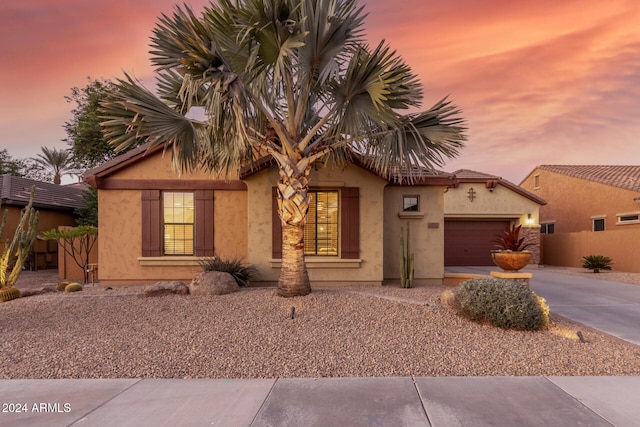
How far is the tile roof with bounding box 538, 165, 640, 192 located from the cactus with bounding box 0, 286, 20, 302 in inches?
957

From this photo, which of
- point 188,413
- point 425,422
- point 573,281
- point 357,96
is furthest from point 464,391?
point 573,281

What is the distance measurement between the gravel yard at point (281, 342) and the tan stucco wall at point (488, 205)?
38.5ft

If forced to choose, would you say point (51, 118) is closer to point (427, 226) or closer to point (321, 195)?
point (321, 195)

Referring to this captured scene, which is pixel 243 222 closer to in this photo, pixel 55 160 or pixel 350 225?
pixel 350 225

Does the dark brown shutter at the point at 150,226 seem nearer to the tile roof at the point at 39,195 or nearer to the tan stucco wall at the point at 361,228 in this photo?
the tan stucco wall at the point at 361,228

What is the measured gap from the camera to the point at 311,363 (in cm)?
446

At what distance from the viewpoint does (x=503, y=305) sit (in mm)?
5773

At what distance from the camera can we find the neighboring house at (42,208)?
592 inches

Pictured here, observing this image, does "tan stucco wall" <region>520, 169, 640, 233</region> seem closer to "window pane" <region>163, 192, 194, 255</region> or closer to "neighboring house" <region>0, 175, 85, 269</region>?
"window pane" <region>163, 192, 194, 255</region>

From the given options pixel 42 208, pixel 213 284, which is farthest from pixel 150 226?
pixel 42 208

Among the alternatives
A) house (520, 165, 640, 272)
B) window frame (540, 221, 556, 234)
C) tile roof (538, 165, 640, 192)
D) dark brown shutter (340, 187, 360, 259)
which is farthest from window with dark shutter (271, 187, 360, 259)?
window frame (540, 221, 556, 234)

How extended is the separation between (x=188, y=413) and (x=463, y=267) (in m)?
16.7

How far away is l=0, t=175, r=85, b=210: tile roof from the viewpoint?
15253 millimetres

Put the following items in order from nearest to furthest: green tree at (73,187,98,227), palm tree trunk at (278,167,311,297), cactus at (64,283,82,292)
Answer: palm tree trunk at (278,167,311,297) < cactus at (64,283,82,292) < green tree at (73,187,98,227)
